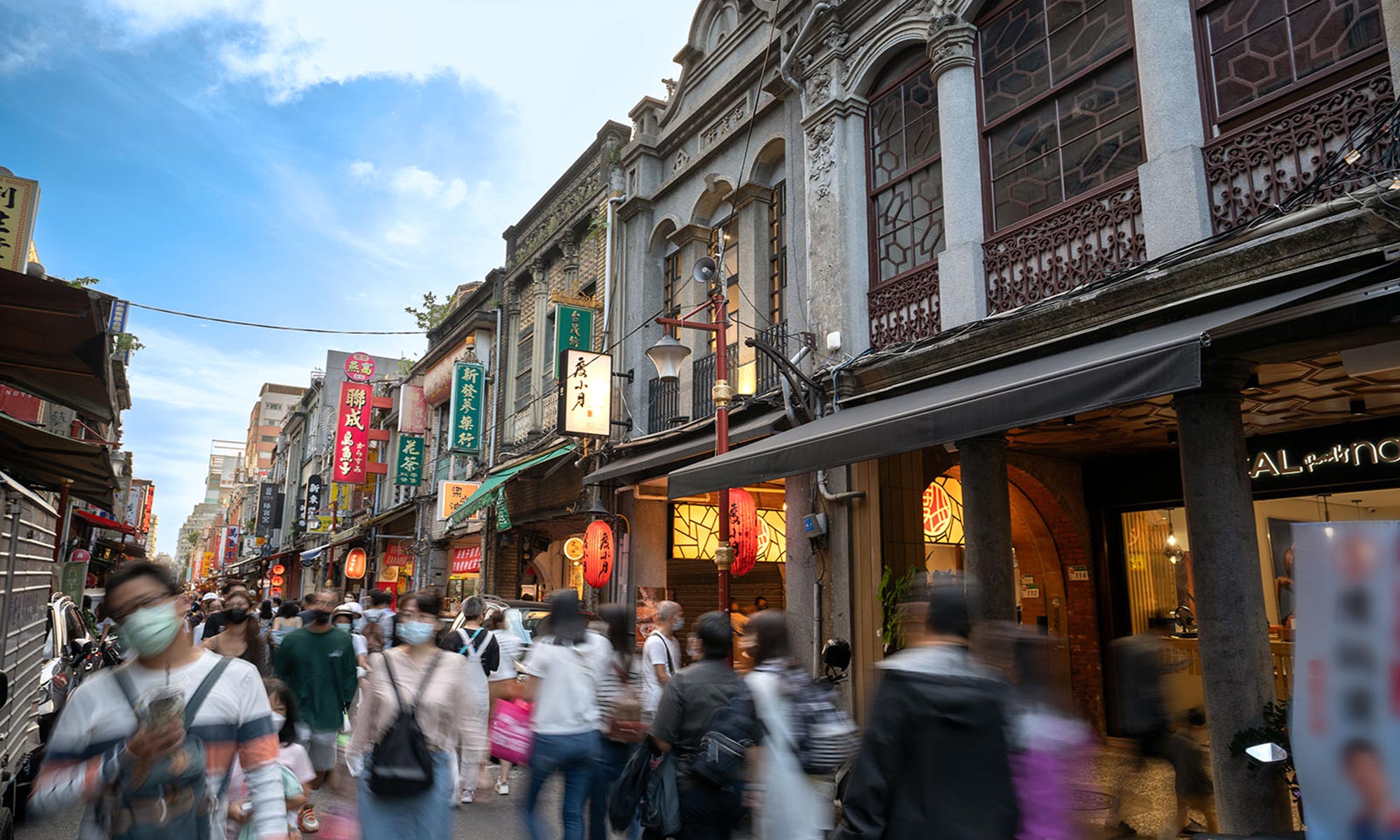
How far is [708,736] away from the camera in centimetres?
437

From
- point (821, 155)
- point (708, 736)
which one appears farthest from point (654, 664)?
point (821, 155)

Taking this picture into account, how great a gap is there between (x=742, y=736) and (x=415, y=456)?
2533 centimetres

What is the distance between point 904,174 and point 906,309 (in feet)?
6.25

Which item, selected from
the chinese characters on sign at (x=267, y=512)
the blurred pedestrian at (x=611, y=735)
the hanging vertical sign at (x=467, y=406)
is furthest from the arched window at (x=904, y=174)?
the chinese characters on sign at (x=267, y=512)

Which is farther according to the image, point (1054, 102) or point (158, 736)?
point (1054, 102)

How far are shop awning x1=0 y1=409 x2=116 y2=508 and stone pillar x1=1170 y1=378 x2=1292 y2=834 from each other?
11.7m

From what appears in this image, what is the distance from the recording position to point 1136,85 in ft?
27.9

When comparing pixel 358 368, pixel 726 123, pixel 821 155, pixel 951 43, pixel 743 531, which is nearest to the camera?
pixel 951 43

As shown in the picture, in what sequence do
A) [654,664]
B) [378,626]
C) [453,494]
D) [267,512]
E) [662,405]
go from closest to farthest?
[654,664], [378,626], [662,405], [453,494], [267,512]

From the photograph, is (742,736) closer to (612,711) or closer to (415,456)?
(612,711)

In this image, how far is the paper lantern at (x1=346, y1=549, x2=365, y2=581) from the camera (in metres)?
28.4

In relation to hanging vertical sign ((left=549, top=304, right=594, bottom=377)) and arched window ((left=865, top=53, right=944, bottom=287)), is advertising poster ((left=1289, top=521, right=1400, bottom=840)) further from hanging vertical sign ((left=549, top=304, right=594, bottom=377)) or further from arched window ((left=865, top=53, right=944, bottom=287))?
hanging vertical sign ((left=549, top=304, right=594, bottom=377))

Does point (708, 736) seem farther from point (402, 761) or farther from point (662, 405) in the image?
point (662, 405)

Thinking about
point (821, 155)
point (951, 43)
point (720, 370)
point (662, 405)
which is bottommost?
point (720, 370)
